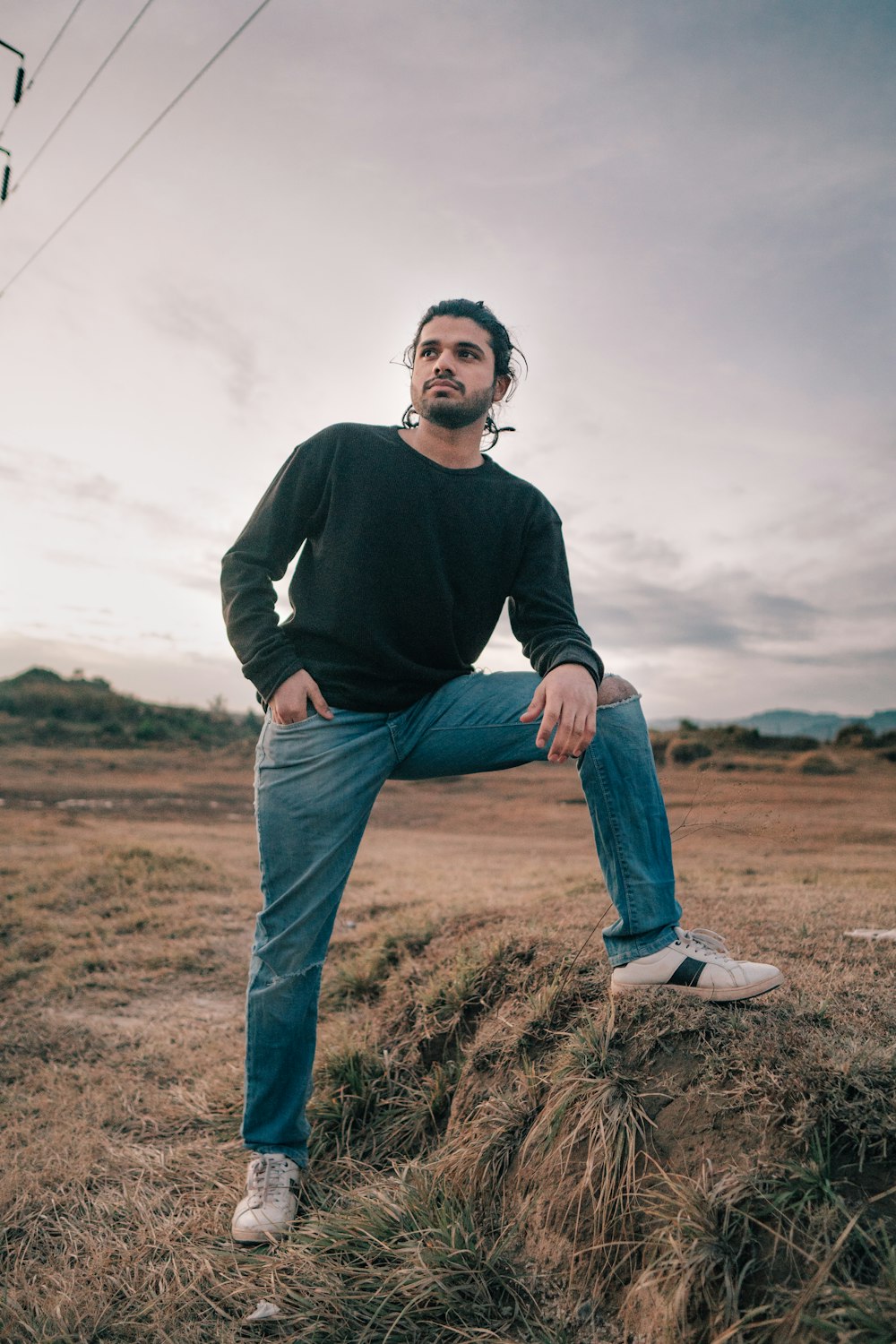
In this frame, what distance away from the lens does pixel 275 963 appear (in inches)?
103

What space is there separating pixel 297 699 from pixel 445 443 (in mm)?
1129

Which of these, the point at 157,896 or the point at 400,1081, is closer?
the point at 400,1081

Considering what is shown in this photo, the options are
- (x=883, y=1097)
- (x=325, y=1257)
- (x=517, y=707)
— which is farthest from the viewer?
(x=517, y=707)

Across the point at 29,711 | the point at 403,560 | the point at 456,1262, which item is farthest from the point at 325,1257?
the point at 29,711

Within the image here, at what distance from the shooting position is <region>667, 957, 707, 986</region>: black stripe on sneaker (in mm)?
2381

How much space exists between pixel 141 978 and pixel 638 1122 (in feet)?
12.7

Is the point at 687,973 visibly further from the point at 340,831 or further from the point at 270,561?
the point at 270,561

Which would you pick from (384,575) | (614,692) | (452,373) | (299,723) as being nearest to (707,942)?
(614,692)

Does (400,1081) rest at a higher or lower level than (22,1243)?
higher

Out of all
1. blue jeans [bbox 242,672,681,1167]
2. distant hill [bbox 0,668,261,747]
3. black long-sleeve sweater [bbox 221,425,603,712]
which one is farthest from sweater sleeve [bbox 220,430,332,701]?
distant hill [bbox 0,668,261,747]

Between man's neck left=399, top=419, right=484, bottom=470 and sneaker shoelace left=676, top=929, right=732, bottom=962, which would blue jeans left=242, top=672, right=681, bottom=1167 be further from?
man's neck left=399, top=419, right=484, bottom=470

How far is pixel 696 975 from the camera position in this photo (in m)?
2.38

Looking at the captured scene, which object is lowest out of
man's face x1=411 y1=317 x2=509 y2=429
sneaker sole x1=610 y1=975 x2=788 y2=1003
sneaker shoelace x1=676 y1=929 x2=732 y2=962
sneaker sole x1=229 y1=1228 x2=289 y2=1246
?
sneaker sole x1=229 y1=1228 x2=289 y2=1246

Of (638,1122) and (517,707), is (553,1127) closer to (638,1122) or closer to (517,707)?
(638,1122)
